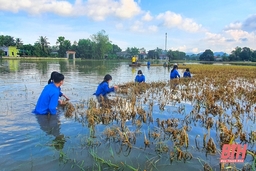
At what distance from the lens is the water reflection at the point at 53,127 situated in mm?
4543

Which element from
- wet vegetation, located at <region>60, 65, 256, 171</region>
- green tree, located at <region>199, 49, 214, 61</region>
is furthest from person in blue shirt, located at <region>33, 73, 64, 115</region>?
green tree, located at <region>199, 49, 214, 61</region>

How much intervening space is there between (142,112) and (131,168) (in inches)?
117

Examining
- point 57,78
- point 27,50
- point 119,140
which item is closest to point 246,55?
point 27,50

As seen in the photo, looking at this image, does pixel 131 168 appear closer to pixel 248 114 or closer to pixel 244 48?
pixel 248 114

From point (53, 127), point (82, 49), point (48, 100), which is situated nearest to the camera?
point (53, 127)

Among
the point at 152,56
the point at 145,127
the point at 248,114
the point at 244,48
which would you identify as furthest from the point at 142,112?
the point at 152,56

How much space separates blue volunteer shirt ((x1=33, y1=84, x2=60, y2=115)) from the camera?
5.76 m

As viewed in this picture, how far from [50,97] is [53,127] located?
84 centimetres

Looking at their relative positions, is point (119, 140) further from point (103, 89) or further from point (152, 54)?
point (152, 54)

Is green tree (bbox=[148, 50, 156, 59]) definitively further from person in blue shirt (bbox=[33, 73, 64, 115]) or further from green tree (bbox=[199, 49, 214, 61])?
person in blue shirt (bbox=[33, 73, 64, 115])

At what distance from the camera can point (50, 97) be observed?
5.79 m

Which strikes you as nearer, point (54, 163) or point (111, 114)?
point (54, 163)

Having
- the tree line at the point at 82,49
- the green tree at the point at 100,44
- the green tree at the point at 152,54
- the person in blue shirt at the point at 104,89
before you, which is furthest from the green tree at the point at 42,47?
the person in blue shirt at the point at 104,89

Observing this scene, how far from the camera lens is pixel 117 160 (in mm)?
3842
